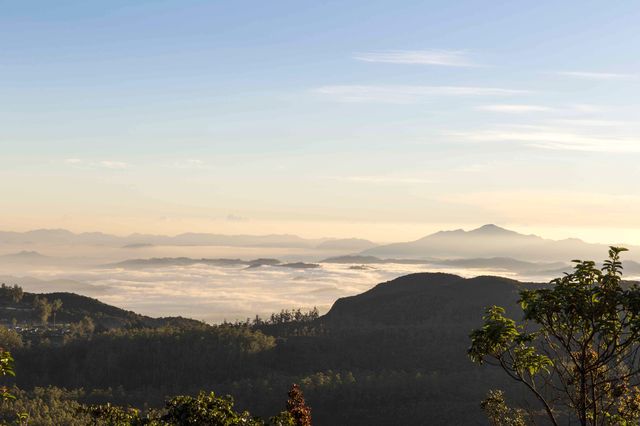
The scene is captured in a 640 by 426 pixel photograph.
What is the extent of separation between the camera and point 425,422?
16188cm

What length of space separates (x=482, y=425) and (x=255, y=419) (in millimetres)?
129005

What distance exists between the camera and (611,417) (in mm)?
31156

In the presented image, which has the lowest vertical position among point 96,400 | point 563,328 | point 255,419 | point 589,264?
point 96,400

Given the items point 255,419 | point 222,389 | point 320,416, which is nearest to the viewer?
point 255,419

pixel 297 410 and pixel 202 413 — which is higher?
pixel 297 410

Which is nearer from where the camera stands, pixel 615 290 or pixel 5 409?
pixel 615 290

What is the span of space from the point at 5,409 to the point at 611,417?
151m

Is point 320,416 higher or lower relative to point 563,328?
lower

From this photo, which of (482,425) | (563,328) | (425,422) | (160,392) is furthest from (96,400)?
(563,328)

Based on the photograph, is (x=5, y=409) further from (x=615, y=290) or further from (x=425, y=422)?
(x=615, y=290)

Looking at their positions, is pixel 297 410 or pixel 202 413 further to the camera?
pixel 297 410

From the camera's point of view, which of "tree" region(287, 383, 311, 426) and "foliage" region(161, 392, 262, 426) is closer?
"foliage" region(161, 392, 262, 426)

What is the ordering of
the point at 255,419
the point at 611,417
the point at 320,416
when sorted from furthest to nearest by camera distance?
the point at 320,416 → the point at 255,419 → the point at 611,417

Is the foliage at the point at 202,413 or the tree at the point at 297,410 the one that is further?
the tree at the point at 297,410
